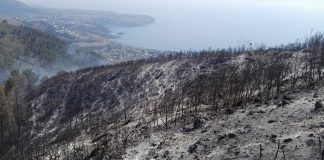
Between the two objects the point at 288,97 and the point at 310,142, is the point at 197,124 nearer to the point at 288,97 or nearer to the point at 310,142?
the point at 288,97

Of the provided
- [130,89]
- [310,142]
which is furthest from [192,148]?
[130,89]

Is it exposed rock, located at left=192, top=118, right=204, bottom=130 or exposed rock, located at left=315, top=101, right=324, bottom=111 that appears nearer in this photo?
exposed rock, located at left=315, top=101, right=324, bottom=111

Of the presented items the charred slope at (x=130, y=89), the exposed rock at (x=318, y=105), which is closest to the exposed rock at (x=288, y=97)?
the exposed rock at (x=318, y=105)

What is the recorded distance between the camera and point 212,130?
859 inches

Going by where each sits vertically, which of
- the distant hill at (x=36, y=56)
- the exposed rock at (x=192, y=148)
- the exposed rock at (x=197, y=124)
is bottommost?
the distant hill at (x=36, y=56)

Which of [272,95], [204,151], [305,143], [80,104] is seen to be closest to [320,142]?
[305,143]

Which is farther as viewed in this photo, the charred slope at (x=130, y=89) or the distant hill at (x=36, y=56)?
the distant hill at (x=36, y=56)

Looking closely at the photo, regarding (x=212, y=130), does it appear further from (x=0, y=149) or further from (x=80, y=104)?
(x=80, y=104)

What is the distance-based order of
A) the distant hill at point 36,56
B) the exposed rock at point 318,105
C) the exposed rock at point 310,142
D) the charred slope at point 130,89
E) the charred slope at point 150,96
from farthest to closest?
the distant hill at point 36,56 < the charred slope at point 130,89 < the charred slope at point 150,96 < the exposed rock at point 318,105 < the exposed rock at point 310,142

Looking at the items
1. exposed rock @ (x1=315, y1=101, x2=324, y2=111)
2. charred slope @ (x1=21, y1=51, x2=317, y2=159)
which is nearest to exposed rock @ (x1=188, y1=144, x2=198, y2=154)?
exposed rock @ (x1=315, y1=101, x2=324, y2=111)

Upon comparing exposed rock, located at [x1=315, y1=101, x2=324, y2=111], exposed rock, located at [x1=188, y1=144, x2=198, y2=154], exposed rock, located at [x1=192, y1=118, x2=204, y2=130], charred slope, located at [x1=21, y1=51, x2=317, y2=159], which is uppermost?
exposed rock, located at [x1=315, y1=101, x2=324, y2=111]

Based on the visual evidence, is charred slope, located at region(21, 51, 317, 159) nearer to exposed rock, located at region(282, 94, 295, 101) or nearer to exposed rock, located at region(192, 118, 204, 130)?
exposed rock, located at region(282, 94, 295, 101)

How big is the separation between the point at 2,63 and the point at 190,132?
145 m

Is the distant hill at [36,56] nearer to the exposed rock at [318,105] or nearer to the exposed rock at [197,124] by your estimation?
the exposed rock at [197,124]
